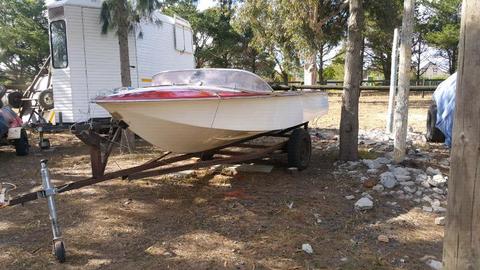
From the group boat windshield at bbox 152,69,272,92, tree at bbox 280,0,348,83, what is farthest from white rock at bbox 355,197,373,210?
tree at bbox 280,0,348,83

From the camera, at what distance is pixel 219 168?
684cm

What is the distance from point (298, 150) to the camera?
20.7ft

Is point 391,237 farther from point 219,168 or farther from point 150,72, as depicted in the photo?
point 150,72

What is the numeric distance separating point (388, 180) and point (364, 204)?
891 mm

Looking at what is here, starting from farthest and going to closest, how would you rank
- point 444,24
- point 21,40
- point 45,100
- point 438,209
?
point 444,24 < point 21,40 < point 45,100 < point 438,209

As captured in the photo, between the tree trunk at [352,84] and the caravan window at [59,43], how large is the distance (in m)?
6.22

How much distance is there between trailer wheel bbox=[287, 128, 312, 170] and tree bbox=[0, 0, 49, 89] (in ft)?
106

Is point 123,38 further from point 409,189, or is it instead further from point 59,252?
point 409,189

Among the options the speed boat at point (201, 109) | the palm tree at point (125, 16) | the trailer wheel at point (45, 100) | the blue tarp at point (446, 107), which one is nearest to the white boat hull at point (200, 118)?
the speed boat at point (201, 109)

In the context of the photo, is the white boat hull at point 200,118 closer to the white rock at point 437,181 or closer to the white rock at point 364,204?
the white rock at point 364,204

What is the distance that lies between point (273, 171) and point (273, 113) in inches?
42.9

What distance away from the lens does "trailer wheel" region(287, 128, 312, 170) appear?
6.31m

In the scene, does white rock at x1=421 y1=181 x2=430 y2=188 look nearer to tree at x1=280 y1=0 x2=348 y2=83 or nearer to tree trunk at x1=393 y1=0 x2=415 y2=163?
tree trunk at x1=393 y1=0 x2=415 y2=163

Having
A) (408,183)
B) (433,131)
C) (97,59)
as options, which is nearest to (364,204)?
(408,183)
